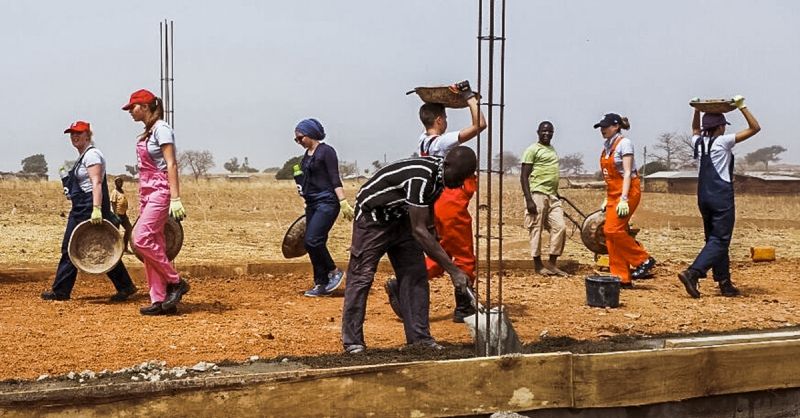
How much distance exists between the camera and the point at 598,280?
8852 mm

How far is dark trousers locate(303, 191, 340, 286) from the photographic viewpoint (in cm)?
964

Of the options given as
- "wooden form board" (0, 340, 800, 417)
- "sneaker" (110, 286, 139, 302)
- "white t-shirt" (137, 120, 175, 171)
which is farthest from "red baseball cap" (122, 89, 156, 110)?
"wooden form board" (0, 340, 800, 417)

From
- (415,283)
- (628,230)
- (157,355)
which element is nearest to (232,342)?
(157,355)

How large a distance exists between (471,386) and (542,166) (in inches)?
257

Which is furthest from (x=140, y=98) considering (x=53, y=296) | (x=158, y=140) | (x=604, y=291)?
(x=604, y=291)

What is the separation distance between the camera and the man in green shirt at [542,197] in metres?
11.2

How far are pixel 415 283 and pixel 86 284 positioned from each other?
4.96 m

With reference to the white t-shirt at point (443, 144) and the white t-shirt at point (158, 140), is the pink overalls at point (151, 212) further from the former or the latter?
the white t-shirt at point (443, 144)

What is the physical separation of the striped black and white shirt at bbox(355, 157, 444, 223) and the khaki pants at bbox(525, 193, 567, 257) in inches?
203

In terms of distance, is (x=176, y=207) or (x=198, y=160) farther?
(x=198, y=160)

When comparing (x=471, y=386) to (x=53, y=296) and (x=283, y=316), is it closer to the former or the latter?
(x=283, y=316)

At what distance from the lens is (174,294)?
8.26 m

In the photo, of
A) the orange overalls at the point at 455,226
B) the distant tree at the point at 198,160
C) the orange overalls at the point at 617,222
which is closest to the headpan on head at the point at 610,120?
the orange overalls at the point at 617,222

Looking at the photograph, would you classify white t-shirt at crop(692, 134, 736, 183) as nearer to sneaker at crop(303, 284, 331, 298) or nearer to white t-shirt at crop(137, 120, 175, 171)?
sneaker at crop(303, 284, 331, 298)
